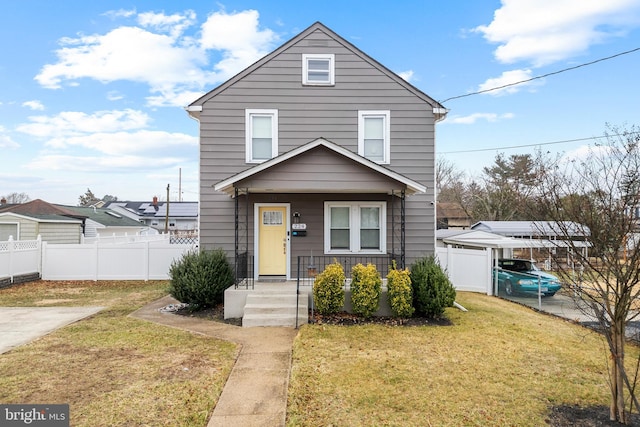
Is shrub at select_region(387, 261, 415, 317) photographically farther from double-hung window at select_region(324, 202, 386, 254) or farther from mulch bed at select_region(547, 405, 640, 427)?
mulch bed at select_region(547, 405, 640, 427)

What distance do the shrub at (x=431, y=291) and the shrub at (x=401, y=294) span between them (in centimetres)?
26

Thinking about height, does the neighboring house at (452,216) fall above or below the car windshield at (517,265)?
above

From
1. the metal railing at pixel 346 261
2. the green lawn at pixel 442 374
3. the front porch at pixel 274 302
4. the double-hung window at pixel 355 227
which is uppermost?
the double-hung window at pixel 355 227

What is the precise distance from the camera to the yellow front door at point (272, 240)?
10047 mm

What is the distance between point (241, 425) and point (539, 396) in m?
3.53

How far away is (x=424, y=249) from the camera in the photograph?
34.0ft

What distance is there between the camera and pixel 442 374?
4.96m

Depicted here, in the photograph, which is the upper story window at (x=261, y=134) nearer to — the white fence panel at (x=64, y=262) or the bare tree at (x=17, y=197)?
the white fence panel at (x=64, y=262)

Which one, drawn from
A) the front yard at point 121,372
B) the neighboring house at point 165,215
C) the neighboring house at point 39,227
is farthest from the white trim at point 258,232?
the neighboring house at point 165,215

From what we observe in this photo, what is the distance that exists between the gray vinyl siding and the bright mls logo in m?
6.35

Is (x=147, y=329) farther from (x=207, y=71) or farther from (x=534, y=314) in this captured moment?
(x=207, y=71)

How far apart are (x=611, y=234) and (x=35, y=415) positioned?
642 centimetres

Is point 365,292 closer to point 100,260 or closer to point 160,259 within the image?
point 160,259

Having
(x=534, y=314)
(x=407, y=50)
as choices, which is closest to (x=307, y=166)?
(x=534, y=314)
